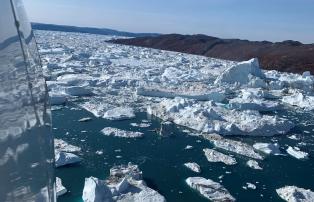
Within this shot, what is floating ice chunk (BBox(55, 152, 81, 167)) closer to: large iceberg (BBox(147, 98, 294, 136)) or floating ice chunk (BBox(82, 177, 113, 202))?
floating ice chunk (BBox(82, 177, 113, 202))

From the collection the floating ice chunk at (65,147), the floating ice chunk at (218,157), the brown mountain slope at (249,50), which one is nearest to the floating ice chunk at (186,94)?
the floating ice chunk at (218,157)

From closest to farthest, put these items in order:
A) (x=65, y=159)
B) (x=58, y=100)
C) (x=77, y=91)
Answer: (x=65, y=159)
(x=58, y=100)
(x=77, y=91)

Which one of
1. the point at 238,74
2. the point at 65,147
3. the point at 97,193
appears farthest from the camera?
the point at 238,74

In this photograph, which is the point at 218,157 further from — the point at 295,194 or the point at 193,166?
the point at 295,194

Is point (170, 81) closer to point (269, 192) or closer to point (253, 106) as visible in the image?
point (253, 106)

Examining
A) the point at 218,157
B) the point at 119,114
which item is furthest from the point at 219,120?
the point at 119,114

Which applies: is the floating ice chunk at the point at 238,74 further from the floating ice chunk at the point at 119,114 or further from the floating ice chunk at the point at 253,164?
the floating ice chunk at the point at 253,164

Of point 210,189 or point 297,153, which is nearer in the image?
point 210,189

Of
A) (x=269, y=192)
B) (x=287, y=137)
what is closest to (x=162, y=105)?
(x=287, y=137)
